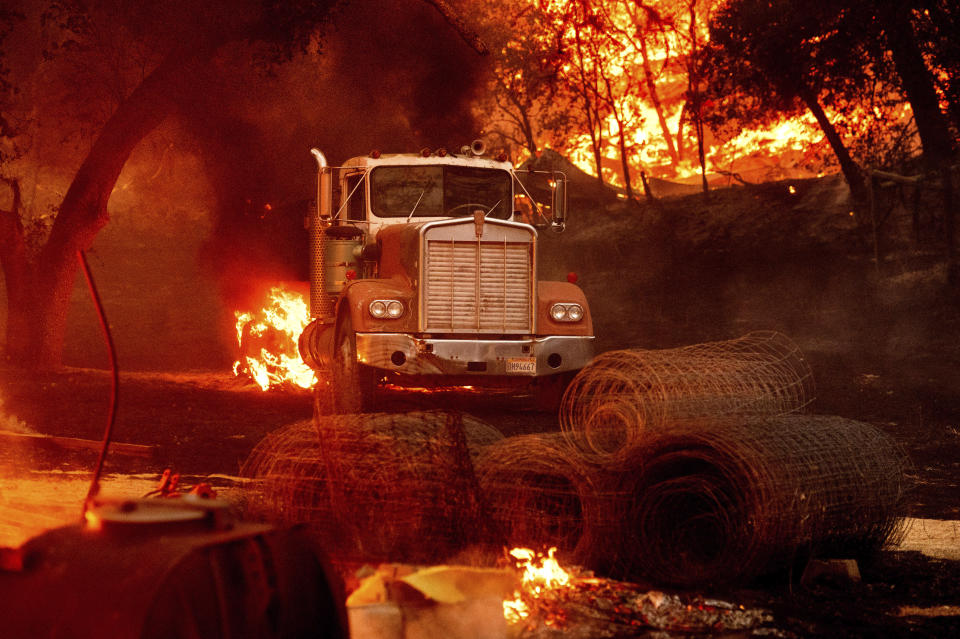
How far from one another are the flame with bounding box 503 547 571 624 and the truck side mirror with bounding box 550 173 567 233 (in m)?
7.00

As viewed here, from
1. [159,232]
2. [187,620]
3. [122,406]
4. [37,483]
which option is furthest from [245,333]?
[159,232]

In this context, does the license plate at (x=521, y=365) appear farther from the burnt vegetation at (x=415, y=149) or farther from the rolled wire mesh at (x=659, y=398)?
the rolled wire mesh at (x=659, y=398)

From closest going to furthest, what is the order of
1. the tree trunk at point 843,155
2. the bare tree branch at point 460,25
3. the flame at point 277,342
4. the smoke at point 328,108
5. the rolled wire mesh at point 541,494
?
the rolled wire mesh at point 541,494, the flame at point 277,342, the bare tree branch at point 460,25, the smoke at point 328,108, the tree trunk at point 843,155

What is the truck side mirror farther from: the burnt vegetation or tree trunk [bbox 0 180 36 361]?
tree trunk [bbox 0 180 36 361]

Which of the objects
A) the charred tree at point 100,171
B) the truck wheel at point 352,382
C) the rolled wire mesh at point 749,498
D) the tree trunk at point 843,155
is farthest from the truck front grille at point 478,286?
the tree trunk at point 843,155

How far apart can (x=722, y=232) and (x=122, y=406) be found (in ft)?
57.9

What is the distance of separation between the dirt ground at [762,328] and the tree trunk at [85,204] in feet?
2.24

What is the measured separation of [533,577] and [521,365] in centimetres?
619

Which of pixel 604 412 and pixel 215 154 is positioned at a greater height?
pixel 215 154

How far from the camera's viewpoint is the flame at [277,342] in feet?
51.8

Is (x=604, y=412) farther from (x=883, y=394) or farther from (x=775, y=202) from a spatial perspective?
(x=775, y=202)

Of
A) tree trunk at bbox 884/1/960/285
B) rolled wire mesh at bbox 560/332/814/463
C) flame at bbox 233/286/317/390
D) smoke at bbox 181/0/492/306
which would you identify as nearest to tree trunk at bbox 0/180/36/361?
smoke at bbox 181/0/492/306

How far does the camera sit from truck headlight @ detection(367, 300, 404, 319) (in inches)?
464

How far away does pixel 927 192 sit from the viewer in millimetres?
24109
